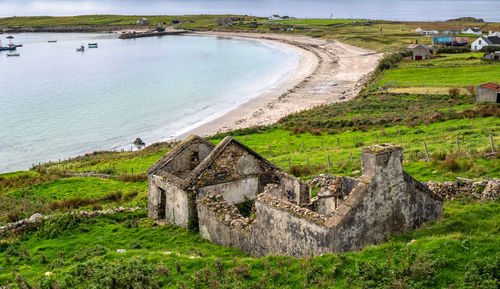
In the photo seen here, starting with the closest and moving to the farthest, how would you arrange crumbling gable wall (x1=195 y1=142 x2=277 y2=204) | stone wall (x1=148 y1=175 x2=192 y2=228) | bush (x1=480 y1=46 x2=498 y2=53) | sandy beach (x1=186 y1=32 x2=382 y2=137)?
1. stone wall (x1=148 y1=175 x2=192 y2=228)
2. crumbling gable wall (x1=195 y1=142 x2=277 y2=204)
3. sandy beach (x1=186 y1=32 x2=382 y2=137)
4. bush (x1=480 y1=46 x2=498 y2=53)

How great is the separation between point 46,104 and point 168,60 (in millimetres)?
59725

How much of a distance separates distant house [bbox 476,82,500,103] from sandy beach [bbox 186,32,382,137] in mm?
22602

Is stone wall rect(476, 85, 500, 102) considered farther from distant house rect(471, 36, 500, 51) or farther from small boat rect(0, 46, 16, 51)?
small boat rect(0, 46, 16, 51)

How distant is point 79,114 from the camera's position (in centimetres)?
7750

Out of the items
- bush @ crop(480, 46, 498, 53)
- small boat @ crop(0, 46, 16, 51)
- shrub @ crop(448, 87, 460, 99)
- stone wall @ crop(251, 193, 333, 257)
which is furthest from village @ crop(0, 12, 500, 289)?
small boat @ crop(0, 46, 16, 51)

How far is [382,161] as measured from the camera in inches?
525

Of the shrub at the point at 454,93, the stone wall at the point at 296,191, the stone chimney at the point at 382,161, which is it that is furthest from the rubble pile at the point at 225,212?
the shrub at the point at 454,93

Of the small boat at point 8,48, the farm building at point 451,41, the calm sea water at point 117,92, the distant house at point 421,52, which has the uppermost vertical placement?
the farm building at point 451,41

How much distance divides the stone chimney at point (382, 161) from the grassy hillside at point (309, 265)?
1986 millimetres

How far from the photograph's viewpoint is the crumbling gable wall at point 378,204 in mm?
12953

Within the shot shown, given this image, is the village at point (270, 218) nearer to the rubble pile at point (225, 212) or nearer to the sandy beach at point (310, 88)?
the rubble pile at point (225, 212)

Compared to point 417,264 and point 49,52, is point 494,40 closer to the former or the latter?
point 417,264

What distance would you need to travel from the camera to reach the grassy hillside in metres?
10.9

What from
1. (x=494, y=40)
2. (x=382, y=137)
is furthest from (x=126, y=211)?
(x=494, y=40)
